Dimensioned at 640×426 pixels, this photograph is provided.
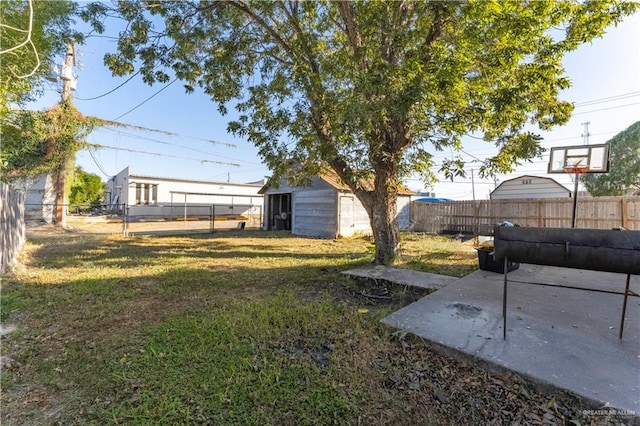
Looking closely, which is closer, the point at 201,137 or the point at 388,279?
the point at 388,279

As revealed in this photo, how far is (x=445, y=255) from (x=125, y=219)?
12.4 meters

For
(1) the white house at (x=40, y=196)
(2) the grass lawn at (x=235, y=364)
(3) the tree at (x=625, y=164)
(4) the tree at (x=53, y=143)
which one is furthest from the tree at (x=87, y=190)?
(3) the tree at (x=625, y=164)

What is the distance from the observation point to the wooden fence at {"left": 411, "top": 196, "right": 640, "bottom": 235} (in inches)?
339

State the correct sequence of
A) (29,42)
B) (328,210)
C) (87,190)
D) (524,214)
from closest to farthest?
1. (29,42)
2. (524,214)
3. (328,210)
4. (87,190)

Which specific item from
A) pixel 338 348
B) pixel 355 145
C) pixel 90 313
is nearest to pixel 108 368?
pixel 90 313

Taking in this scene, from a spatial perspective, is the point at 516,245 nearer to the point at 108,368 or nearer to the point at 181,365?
the point at 181,365

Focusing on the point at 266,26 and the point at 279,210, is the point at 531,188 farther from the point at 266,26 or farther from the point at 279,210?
the point at 266,26

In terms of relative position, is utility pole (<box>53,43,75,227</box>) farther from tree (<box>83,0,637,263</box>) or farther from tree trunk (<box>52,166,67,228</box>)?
tree (<box>83,0,637,263</box>)

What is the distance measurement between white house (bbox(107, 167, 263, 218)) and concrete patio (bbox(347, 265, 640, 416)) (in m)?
16.5

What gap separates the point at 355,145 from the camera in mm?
5668

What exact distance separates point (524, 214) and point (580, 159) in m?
4.93

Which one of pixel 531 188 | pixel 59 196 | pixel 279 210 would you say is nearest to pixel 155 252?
pixel 279 210

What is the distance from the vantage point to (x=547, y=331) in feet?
9.02

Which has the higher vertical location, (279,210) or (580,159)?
(580,159)
